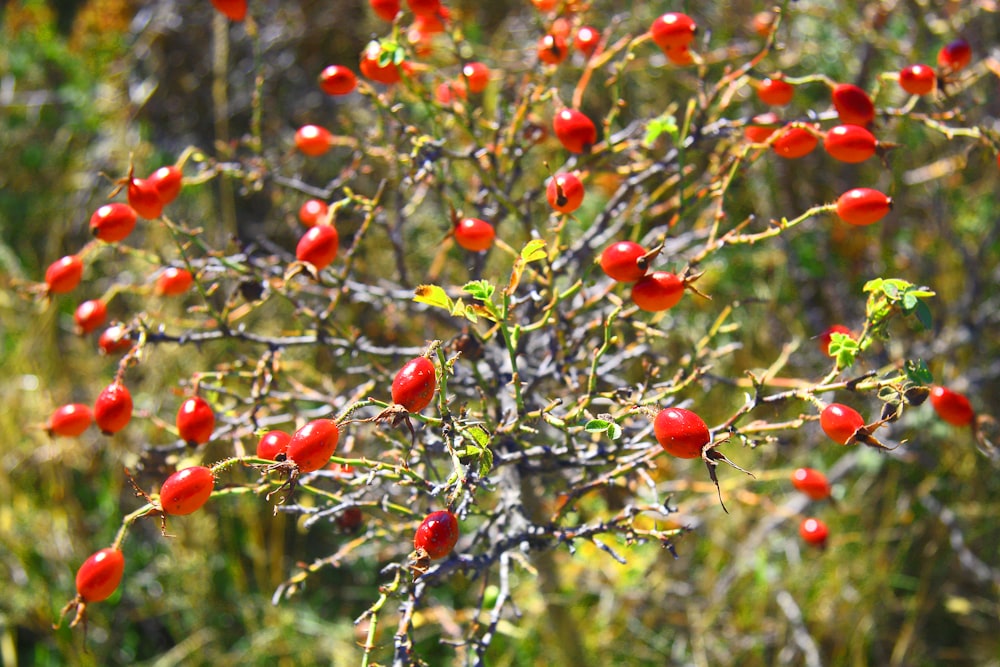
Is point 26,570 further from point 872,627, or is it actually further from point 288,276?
point 872,627

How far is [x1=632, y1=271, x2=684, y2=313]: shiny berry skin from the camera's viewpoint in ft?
3.48

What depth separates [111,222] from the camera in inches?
49.6

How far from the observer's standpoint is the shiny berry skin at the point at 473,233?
1241mm

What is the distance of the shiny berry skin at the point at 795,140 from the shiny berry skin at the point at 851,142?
0.03m

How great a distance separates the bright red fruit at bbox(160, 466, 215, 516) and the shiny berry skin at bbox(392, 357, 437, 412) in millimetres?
274

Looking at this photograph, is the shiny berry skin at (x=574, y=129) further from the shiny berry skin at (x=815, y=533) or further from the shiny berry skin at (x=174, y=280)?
the shiny berry skin at (x=815, y=533)

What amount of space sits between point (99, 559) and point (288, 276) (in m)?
0.46

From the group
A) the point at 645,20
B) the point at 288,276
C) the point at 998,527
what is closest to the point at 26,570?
the point at 288,276

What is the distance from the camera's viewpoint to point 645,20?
304 cm

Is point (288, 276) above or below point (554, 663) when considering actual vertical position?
above

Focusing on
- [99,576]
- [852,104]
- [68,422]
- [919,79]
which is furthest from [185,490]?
[919,79]

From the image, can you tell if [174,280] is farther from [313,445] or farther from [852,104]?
[852,104]

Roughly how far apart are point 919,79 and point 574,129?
1.88ft

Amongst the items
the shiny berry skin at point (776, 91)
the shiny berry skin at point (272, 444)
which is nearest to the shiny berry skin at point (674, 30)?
the shiny berry skin at point (776, 91)
